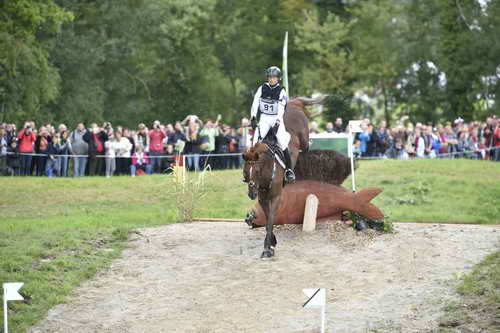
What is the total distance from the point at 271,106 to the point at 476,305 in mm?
5785

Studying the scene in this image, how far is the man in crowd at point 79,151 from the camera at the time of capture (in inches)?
1122

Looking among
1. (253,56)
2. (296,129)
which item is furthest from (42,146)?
(253,56)

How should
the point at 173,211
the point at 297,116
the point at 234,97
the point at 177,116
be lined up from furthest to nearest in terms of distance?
the point at 234,97
the point at 177,116
the point at 173,211
the point at 297,116

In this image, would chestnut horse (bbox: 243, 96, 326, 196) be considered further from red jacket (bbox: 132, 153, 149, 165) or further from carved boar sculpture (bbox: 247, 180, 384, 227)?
red jacket (bbox: 132, 153, 149, 165)

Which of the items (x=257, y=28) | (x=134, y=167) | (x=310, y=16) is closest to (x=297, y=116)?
(x=134, y=167)

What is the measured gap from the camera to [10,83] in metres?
40.3

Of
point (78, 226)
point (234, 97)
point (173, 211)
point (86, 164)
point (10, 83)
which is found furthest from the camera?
point (234, 97)

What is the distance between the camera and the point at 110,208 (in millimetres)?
23516

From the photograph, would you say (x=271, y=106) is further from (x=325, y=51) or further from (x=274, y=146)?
(x=325, y=51)

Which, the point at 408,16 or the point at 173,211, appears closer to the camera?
the point at 173,211

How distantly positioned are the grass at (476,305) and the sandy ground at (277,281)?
220 millimetres

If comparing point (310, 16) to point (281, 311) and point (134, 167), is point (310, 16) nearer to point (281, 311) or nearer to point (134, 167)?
point (134, 167)

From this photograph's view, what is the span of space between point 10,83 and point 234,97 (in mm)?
24390

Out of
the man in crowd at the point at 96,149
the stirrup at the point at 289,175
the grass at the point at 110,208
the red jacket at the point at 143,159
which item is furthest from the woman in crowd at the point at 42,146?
the stirrup at the point at 289,175
